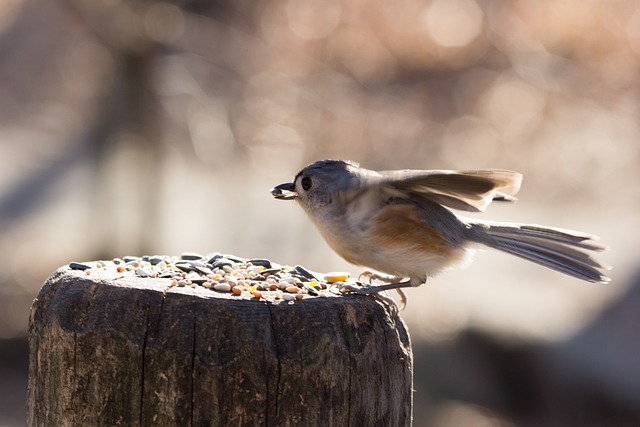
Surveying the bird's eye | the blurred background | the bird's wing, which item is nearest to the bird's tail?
the bird's wing

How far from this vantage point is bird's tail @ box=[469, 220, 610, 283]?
14.8ft

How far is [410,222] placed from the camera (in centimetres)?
438

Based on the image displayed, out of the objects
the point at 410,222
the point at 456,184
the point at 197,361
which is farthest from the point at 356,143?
the point at 197,361

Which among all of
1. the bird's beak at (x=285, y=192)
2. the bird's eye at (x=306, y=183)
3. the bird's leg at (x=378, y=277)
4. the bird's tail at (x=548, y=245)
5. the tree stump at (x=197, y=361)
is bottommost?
the tree stump at (x=197, y=361)

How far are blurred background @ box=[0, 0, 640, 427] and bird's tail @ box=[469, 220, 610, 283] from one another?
4719 millimetres

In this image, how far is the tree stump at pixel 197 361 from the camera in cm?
295

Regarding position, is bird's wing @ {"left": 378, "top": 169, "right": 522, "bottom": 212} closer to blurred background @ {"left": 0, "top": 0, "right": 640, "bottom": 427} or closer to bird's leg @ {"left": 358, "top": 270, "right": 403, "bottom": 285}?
bird's leg @ {"left": 358, "top": 270, "right": 403, "bottom": 285}

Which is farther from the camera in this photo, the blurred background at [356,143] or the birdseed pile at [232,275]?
the blurred background at [356,143]

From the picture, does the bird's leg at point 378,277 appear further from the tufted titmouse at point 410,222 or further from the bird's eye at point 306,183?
the bird's eye at point 306,183

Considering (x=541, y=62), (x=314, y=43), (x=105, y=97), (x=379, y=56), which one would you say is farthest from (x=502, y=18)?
(x=105, y=97)

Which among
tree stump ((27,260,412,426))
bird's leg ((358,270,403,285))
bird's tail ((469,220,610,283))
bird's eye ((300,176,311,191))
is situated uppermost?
bird's eye ((300,176,311,191))

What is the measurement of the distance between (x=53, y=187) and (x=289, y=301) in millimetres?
11863

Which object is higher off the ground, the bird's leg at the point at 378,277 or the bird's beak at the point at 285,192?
the bird's beak at the point at 285,192

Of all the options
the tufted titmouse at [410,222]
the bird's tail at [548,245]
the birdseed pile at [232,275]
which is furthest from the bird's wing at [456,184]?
the birdseed pile at [232,275]
